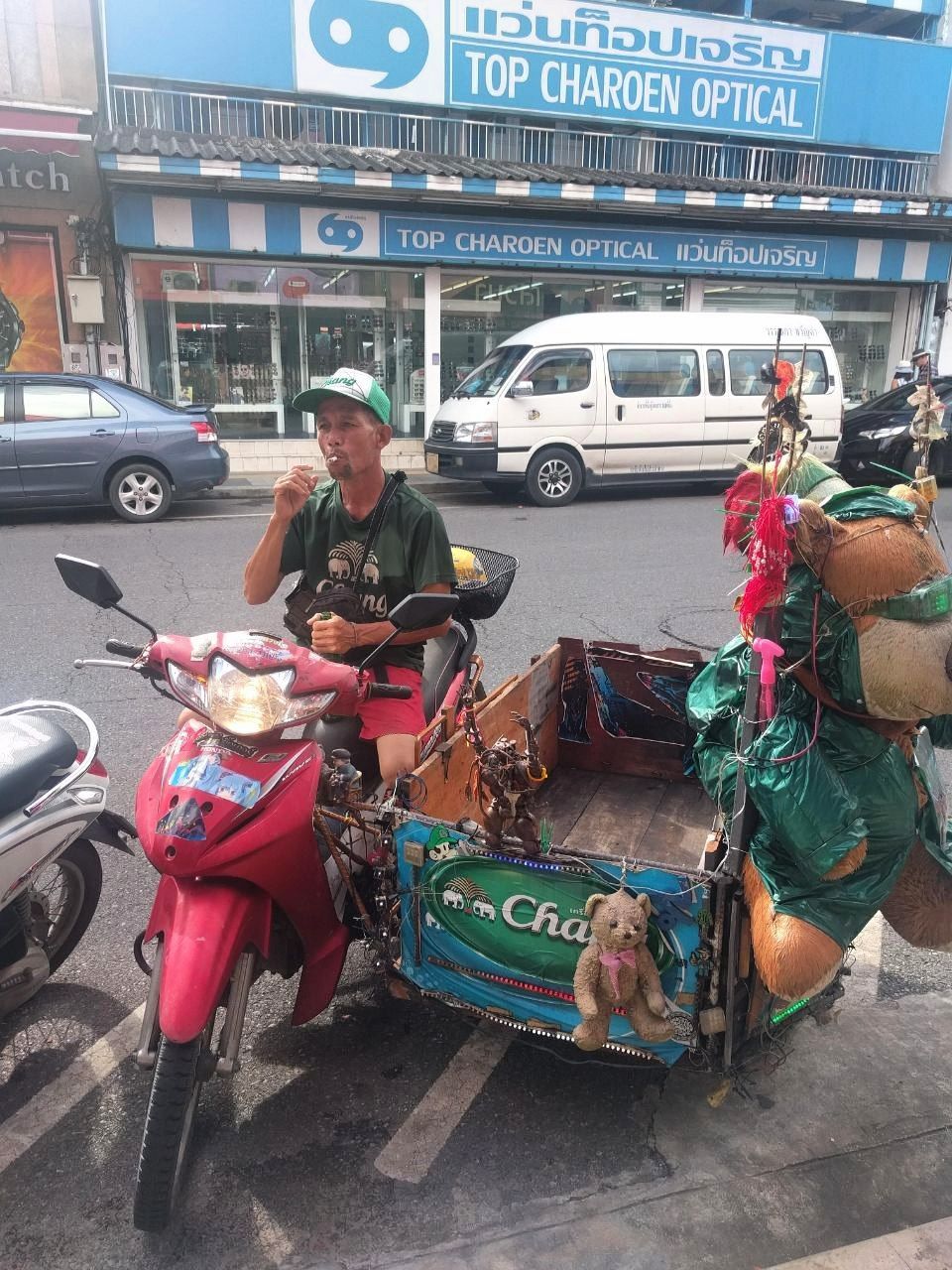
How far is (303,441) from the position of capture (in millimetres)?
14883

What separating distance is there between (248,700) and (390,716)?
0.81 meters

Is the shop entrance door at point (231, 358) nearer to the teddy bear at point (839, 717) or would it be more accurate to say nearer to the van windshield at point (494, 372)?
the van windshield at point (494, 372)

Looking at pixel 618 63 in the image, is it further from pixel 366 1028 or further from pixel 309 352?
pixel 366 1028

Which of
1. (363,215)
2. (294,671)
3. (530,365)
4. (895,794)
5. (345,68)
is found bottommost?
(895,794)

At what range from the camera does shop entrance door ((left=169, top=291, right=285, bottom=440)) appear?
556 inches

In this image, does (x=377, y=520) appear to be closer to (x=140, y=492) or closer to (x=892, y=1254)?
(x=892, y=1254)

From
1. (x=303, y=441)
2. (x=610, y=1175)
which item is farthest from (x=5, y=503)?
(x=610, y=1175)

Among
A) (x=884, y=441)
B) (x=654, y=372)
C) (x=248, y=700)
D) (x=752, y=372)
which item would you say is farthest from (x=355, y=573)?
(x=884, y=441)

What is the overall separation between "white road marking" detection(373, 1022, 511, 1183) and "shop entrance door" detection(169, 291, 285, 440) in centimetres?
1340

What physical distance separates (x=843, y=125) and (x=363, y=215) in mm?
9135

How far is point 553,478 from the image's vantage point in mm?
11773

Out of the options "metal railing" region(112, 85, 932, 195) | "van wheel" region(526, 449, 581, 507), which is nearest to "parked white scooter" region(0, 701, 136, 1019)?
"van wheel" region(526, 449, 581, 507)

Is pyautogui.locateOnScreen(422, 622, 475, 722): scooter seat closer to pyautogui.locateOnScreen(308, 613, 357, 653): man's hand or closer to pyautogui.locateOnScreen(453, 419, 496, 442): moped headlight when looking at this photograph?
pyautogui.locateOnScreen(308, 613, 357, 653): man's hand

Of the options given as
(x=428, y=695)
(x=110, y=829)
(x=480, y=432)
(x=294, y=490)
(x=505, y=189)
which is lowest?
(x=110, y=829)
